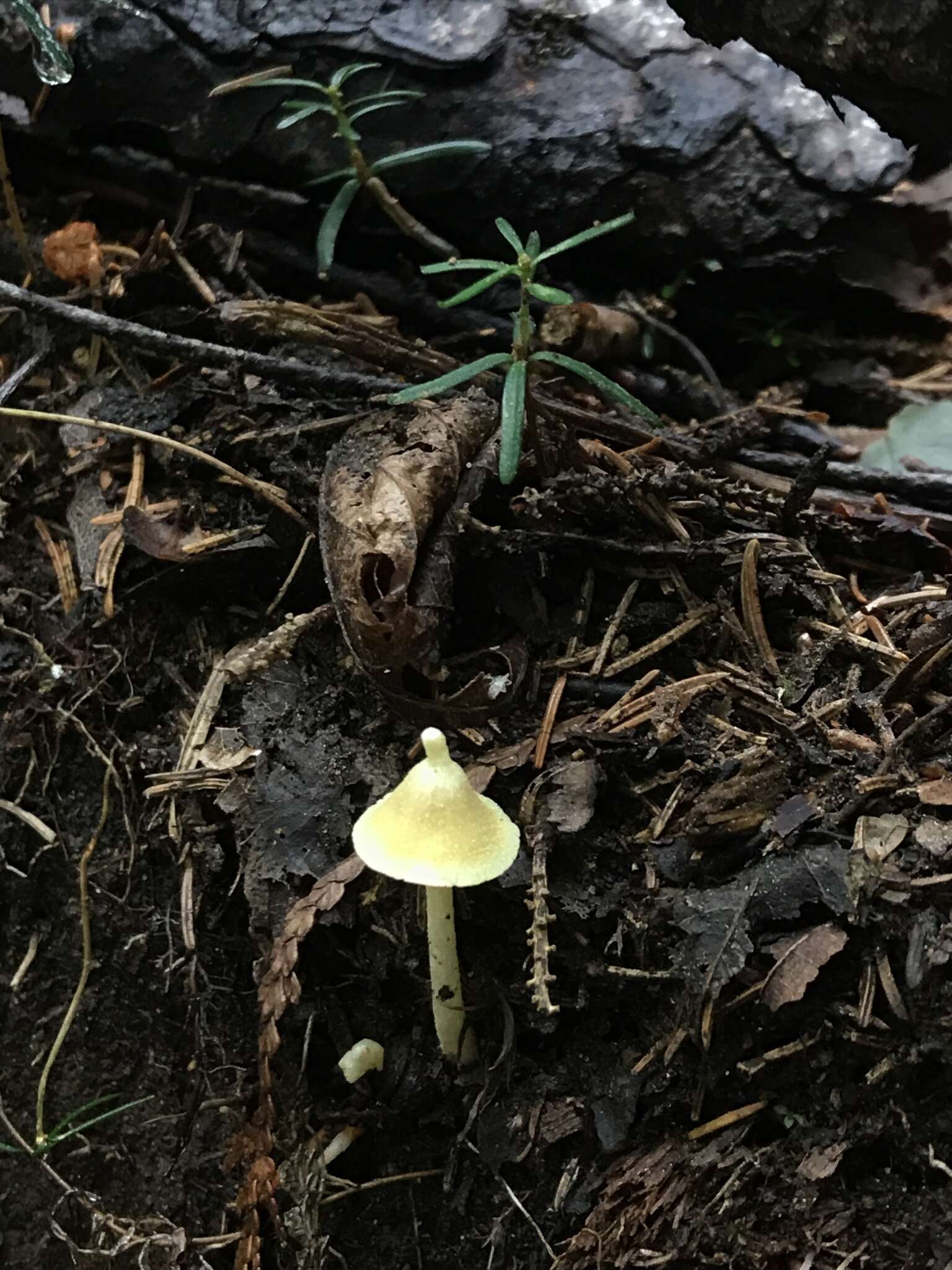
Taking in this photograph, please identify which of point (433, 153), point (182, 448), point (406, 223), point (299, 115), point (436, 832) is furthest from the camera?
point (406, 223)

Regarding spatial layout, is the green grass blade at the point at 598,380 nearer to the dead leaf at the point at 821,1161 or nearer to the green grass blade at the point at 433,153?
the green grass blade at the point at 433,153

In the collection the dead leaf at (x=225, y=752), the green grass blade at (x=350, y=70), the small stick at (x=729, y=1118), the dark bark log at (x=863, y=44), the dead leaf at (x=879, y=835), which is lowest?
the small stick at (x=729, y=1118)

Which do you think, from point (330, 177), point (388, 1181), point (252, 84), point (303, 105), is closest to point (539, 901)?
point (388, 1181)

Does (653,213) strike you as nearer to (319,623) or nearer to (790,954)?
(319,623)

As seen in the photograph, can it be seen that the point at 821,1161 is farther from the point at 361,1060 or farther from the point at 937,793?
the point at 361,1060

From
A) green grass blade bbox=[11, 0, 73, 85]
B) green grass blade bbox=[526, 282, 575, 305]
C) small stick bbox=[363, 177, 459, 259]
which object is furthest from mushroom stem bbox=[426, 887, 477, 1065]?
green grass blade bbox=[11, 0, 73, 85]

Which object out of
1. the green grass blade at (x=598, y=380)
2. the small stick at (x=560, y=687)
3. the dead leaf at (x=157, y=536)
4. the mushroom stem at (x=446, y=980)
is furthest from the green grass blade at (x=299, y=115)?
the mushroom stem at (x=446, y=980)

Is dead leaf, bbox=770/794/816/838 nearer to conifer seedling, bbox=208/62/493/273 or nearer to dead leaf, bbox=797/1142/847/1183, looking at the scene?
dead leaf, bbox=797/1142/847/1183
